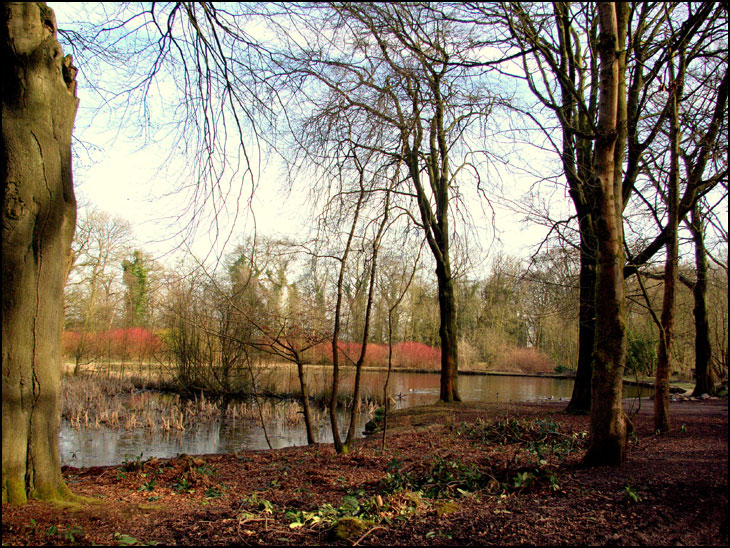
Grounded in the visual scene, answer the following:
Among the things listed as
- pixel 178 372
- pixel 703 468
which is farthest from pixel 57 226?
pixel 178 372

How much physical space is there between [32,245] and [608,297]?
440cm

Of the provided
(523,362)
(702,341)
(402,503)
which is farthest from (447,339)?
(523,362)

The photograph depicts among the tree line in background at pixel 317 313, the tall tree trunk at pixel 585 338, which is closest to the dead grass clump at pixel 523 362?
the tree line in background at pixel 317 313

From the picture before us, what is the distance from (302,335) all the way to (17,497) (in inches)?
125

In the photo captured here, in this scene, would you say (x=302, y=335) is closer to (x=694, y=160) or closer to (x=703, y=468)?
(x=703, y=468)

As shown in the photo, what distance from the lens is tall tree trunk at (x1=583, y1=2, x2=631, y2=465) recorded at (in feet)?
13.7

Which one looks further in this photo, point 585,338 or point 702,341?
point 702,341

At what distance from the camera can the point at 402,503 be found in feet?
10.9

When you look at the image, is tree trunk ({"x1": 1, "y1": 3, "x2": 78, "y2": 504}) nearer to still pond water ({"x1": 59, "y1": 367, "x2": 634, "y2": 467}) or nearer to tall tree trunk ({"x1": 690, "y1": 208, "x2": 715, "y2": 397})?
still pond water ({"x1": 59, "y1": 367, "x2": 634, "y2": 467})

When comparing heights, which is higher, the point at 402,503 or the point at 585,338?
the point at 585,338

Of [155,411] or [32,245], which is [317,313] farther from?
[155,411]

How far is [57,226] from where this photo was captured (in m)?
3.43

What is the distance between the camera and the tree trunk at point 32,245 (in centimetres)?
314

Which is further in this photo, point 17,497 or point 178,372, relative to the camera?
point 178,372
